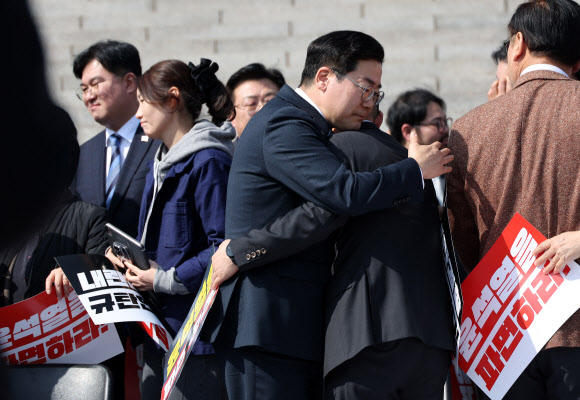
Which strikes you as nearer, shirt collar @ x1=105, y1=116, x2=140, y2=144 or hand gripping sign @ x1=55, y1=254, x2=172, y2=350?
hand gripping sign @ x1=55, y1=254, x2=172, y2=350

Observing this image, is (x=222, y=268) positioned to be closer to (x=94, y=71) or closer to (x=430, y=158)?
(x=430, y=158)

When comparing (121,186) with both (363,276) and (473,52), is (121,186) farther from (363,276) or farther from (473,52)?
(473,52)

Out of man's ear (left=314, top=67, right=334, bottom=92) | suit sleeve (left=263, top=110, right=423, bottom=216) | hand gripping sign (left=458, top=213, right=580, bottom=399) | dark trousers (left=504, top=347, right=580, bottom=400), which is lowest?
dark trousers (left=504, top=347, right=580, bottom=400)

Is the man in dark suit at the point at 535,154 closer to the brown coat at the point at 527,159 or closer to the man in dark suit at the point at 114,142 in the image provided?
the brown coat at the point at 527,159

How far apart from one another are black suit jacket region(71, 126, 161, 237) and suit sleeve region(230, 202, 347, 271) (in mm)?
1370

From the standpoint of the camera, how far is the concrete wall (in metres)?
5.74

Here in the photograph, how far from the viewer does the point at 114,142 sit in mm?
3971

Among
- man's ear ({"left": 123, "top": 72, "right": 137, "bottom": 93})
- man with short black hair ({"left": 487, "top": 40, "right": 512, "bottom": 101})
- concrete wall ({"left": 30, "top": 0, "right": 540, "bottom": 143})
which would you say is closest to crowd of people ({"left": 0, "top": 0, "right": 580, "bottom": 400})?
man with short black hair ({"left": 487, "top": 40, "right": 512, "bottom": 101})

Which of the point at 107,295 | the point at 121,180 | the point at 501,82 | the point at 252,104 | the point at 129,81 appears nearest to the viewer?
the point at 107,295

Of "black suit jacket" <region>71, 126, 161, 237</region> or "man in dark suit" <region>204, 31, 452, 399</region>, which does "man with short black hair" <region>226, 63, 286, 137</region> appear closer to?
"black suit jacket" <region>71, 126, 161, 237</region>

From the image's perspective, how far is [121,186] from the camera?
368 cm

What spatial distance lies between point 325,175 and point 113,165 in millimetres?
1910

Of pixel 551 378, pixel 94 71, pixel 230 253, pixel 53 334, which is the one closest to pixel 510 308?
pixel 551 378

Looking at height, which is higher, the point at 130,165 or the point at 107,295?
the point at 130,165
